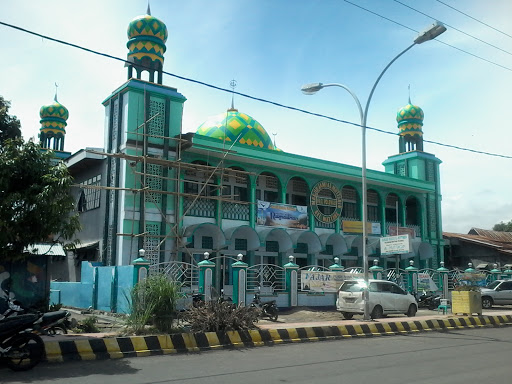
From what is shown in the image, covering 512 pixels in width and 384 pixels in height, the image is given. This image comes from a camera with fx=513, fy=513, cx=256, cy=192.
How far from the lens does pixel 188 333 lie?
1102 cm

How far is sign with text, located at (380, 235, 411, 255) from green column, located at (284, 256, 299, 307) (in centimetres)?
523

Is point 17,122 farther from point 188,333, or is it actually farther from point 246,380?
point 246,380

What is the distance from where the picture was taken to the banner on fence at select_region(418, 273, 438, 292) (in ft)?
80.1

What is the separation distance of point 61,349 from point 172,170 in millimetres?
12750

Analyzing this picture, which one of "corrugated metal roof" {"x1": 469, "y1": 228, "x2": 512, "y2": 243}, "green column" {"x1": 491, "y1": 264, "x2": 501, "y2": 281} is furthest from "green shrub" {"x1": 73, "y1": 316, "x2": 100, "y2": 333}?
"corrugated metal roof" {"x1": 469, "y1": 228, "x2": 512, "y2": 243}

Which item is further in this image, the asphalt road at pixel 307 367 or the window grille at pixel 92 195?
the window grille at pixel 92 195

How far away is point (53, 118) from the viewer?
3722 cm

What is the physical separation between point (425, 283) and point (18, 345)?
2043cm

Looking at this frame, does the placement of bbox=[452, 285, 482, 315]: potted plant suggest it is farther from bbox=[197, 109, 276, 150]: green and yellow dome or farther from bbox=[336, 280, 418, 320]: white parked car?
bbox=[197, 109, 276, 150]: green and yellow dome

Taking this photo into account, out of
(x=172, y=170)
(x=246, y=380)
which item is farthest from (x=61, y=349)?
(x=172, y=170)

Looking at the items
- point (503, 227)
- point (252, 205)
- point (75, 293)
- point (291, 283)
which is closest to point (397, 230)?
point (252, 205)

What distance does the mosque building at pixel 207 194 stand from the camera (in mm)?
20578

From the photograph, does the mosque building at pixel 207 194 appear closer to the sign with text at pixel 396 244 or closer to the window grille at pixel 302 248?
the window grille at pixel 302 248

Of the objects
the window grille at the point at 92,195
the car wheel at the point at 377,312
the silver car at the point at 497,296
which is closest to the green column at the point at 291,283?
the car wheel at the point at 377,312
